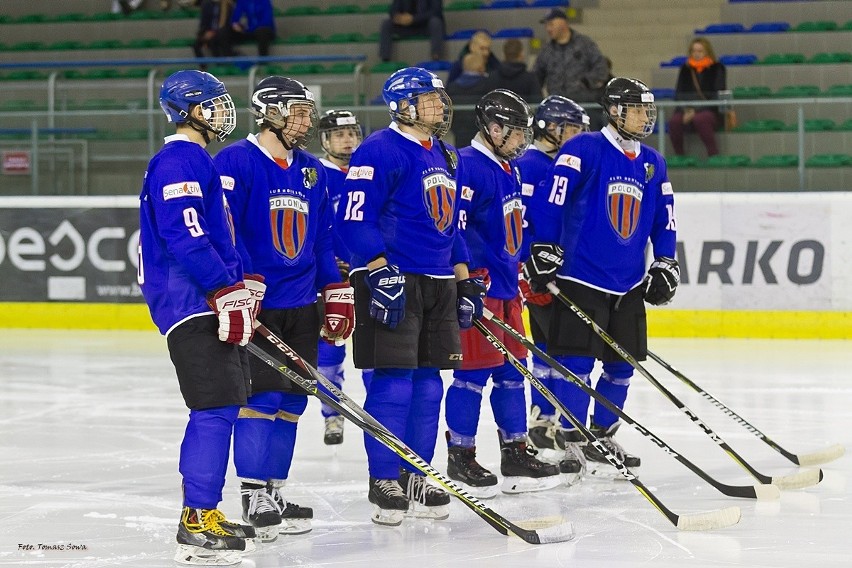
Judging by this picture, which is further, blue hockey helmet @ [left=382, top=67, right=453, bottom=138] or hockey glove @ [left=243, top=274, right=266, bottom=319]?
blue hockey helmet @ [left=382, top=67, right=453, bottom=138]

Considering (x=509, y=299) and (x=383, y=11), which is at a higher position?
(x=383, y=11)

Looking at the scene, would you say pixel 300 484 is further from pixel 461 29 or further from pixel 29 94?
pixel 461 29

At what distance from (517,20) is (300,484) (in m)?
8.88

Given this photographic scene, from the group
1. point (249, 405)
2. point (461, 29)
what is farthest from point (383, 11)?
point (249, 405)

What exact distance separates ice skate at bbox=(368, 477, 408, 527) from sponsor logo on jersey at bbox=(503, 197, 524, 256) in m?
1.17

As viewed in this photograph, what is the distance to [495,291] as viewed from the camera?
5199 millimetres

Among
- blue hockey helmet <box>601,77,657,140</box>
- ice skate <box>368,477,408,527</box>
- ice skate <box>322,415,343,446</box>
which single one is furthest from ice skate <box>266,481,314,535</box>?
blue hockey helmet <box>601,77,657,140</box>

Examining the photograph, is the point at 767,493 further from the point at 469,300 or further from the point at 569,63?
the point at 569,63

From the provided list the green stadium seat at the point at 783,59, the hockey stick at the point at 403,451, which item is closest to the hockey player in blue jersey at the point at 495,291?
the hockey stick at the point at 403,451

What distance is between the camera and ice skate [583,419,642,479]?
5.24 m

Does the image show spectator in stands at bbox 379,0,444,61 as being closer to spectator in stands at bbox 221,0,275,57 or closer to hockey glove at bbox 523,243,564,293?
spectator in stands at bbox 221,0,275,57

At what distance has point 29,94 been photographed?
11.3 metres

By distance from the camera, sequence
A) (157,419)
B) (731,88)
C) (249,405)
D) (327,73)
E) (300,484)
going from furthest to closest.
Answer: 1. (327,73)
2. (731,88)
3. (157,419)
4. (300,484)
5. (249,405)

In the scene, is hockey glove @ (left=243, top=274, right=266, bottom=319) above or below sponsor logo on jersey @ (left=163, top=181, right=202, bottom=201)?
below
